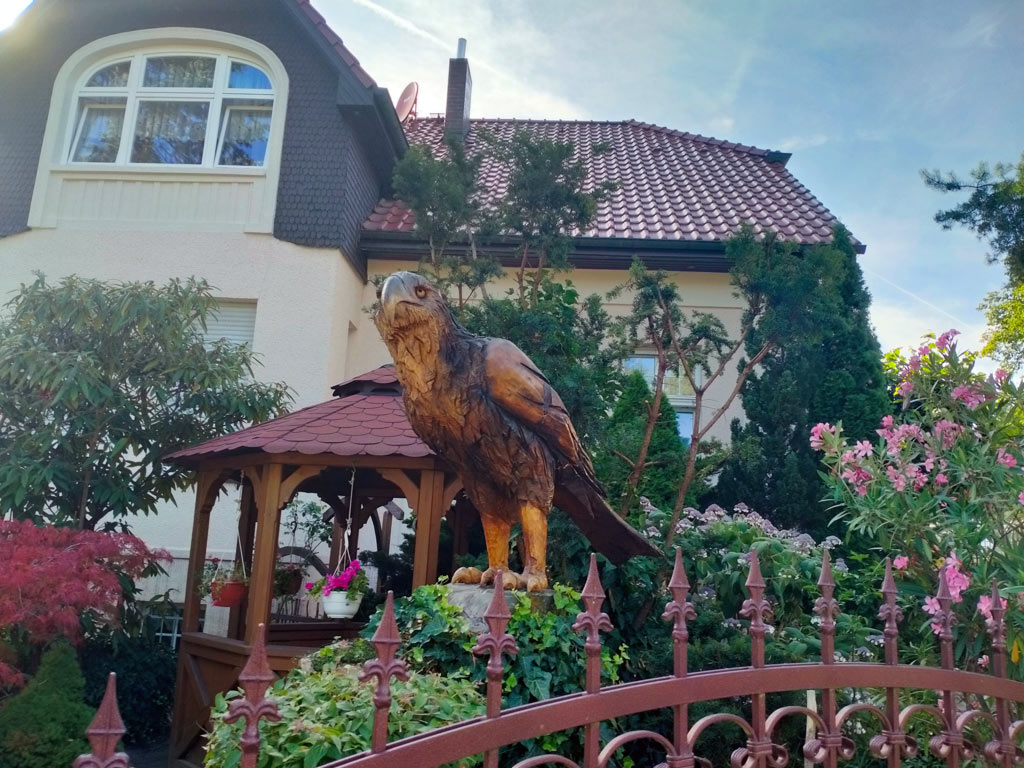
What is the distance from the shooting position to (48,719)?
17.3 ft

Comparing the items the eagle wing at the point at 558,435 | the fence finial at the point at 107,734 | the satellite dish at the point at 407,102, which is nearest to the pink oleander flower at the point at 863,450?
the eagle wing at the point at 558,435

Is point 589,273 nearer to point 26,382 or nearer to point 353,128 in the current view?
point 353,128

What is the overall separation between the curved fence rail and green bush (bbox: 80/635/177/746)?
6.44 metres

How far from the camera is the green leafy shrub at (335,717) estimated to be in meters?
2.88

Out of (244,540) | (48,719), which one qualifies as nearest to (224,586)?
(244,540)

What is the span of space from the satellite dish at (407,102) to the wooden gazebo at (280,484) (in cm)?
983

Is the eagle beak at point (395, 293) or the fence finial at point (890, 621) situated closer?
the fence finial at point (890, 621)

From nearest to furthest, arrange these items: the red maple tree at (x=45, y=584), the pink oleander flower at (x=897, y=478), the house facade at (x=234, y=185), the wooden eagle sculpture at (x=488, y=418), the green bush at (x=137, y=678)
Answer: the wooden eagle sculpture at (x=488, y=418) < the pink oleander flower at (x=897, y=478) < the red maple tree at (x=45, y=584) < the green bush at (x=137, y=678) < the house facade at (x=234, y=185)

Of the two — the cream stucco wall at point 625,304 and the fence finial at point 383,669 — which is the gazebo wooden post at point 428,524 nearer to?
the fence finial at point 383,669

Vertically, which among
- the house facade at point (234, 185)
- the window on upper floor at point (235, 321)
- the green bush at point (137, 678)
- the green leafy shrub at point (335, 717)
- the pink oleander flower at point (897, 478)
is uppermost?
the house facade at point (234, 185)

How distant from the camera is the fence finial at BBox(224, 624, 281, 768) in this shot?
155 cm

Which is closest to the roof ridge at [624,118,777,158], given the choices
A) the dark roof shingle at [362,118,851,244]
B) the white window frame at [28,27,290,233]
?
the dark roof shingle at [362,118,851,244]

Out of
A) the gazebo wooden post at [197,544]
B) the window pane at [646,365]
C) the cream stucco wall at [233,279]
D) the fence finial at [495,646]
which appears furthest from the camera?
the window pane at [646,365]

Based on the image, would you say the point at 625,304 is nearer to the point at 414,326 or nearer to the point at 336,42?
the point at 336,42
